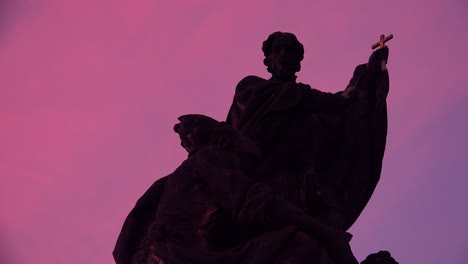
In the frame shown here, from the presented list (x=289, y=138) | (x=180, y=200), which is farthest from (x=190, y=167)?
(x=289, y=138)

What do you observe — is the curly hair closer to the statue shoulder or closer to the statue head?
the statue head

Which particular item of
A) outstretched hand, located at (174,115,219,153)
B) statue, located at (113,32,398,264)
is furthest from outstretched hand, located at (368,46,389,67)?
outstretched hand, located at (174,115,219,153)

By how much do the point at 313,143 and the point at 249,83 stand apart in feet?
3.11

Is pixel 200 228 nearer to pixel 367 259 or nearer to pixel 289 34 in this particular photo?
pixel 367 259

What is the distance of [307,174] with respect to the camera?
26.8 feet

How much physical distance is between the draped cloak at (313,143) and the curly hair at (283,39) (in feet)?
2.04

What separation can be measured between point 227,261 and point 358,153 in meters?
2.56

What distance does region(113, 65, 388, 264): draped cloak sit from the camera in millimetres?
7969

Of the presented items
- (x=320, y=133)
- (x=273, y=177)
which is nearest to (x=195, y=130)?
(x=273, y=177)

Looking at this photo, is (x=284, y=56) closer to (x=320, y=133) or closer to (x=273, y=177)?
(x=320, y=133)

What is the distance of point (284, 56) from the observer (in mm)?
9336

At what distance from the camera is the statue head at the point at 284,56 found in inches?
366

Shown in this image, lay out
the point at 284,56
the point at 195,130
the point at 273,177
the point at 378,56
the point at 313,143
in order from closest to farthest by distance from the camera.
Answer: the point at 195,130 < the point at 273,177 < the point at 313,143 < the point at 378,56 < the point at 284,56

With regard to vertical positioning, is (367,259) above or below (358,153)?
below
